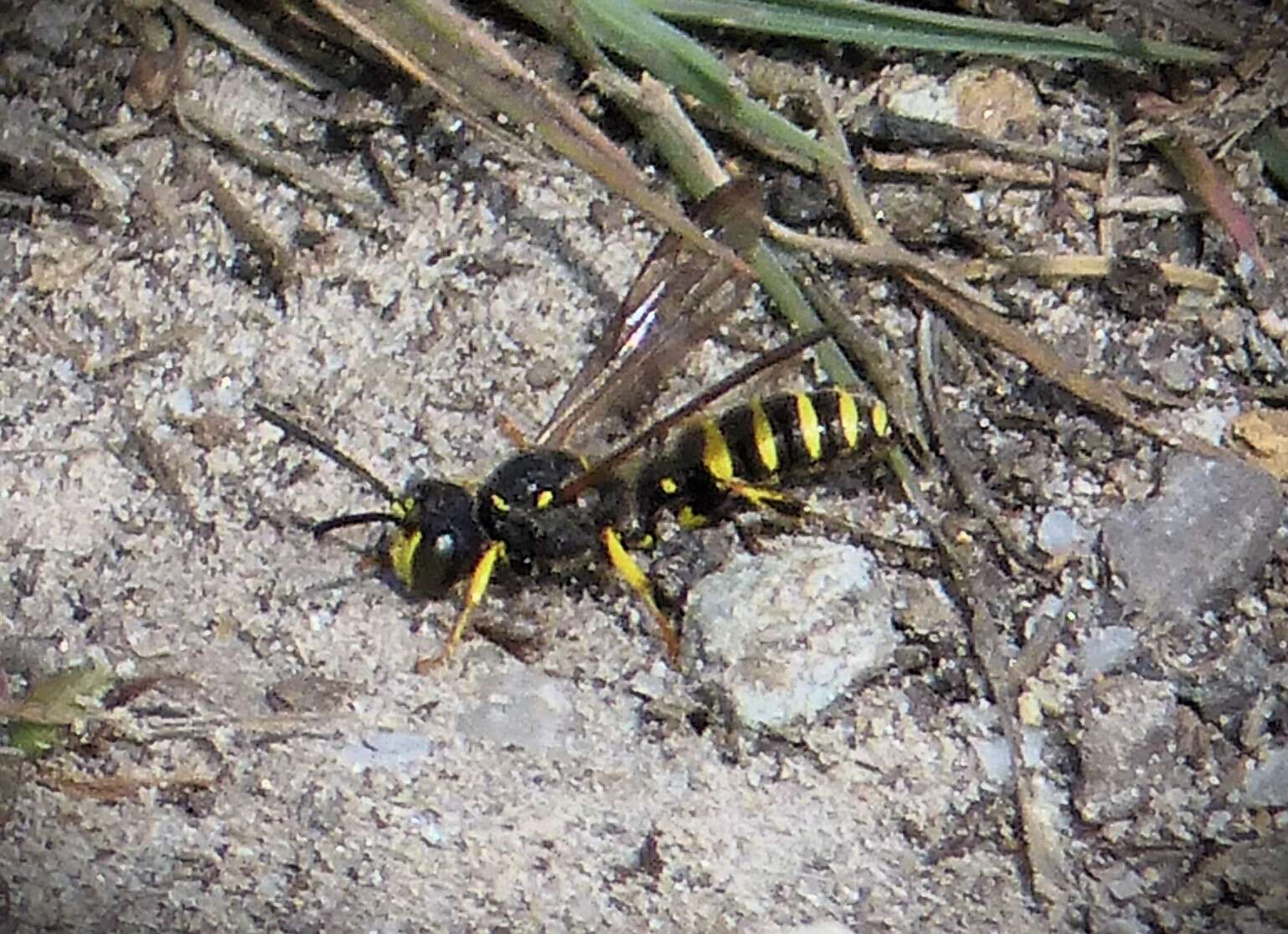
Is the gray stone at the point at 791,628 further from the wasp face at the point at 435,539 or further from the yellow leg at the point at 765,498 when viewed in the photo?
the wasp face at the point at 435,539

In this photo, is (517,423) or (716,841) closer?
(716,841)

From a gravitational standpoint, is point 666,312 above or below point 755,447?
above

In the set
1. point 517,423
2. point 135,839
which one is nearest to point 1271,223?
point 517,423

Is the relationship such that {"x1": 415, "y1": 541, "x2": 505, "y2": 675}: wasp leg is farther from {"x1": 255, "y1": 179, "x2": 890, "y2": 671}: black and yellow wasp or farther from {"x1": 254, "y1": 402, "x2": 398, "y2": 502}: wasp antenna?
{"x1": 254, "y1": 402, "x2": 398, "y2": 502}: wasp antenna

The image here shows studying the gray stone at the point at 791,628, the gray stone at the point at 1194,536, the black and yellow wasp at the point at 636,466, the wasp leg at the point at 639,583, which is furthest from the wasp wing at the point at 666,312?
the gray stone at the point at 1194,536

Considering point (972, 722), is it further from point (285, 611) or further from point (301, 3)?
point (301, 3)

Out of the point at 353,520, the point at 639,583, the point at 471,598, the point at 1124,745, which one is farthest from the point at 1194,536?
the point at 353,520

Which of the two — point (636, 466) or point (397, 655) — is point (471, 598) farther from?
point (636, 466)
